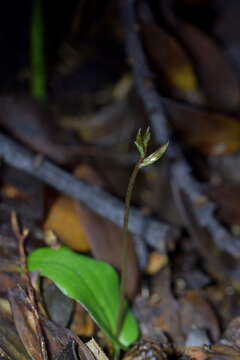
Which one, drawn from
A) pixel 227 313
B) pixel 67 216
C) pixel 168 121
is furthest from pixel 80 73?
pixel 227 313

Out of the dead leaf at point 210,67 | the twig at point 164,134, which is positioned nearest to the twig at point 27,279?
the twig at point 164,134

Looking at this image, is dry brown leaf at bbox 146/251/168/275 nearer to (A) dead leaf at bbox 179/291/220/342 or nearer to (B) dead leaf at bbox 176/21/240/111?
(A) dead leaf at bbox 179/291/220/342

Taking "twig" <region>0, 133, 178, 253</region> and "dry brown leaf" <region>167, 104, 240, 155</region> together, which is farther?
"dry brown leaf" <region>167, 104, 240, 155</region>


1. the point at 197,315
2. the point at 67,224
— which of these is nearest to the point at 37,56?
the point at 67,224

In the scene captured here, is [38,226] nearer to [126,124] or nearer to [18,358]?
[18,358]

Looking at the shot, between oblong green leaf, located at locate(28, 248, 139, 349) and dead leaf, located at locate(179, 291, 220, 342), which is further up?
oblong green leaf, located at locate(28, 248, 139, 349)

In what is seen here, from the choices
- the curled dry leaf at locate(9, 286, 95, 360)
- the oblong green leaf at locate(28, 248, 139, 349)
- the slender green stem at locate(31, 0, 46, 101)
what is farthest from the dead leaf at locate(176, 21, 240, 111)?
the curled dry leaf at locate(9, 286, 95, 360)

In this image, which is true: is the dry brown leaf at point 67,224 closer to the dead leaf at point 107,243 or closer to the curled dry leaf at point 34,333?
the dead leaf at point 107,243
